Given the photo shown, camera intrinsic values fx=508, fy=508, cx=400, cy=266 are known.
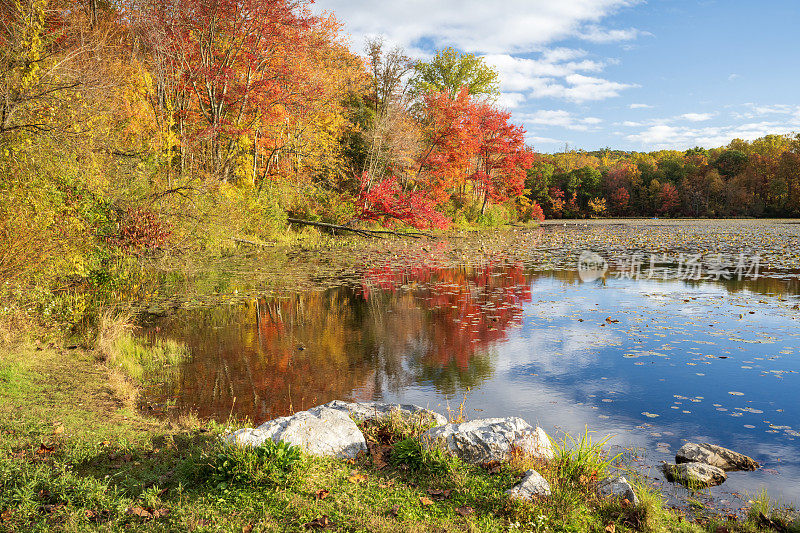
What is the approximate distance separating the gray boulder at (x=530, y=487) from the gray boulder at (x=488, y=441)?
0.43 metres

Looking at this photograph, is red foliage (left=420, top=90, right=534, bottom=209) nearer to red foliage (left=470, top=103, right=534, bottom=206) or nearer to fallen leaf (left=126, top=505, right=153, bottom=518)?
red foliage (left=470, top=103, right=534, bottom=206)

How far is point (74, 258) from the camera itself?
30.2 feet

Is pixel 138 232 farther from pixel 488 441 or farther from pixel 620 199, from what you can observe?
pixel 620 199

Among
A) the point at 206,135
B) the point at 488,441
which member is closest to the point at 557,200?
the point at 206,135

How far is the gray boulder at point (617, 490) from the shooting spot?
4.16m

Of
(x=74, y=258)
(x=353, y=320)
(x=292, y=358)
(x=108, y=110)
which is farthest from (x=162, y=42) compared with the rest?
(x=292, y=358)

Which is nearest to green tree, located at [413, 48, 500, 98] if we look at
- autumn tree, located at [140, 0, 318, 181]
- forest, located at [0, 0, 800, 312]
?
forest, located at [0, 0, 800, 312]

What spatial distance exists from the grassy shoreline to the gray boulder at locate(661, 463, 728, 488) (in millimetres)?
487

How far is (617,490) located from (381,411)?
8.87ft

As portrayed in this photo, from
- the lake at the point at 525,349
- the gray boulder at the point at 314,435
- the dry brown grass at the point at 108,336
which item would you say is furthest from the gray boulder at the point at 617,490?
the dry brown grass at the point at 108,336

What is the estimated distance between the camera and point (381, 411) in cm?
604

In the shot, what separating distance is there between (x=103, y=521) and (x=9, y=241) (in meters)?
6.05

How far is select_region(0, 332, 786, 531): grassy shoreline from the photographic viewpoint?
3.78m

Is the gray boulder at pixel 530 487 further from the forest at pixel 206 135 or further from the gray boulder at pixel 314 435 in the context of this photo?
the forest at pixel 206 135
